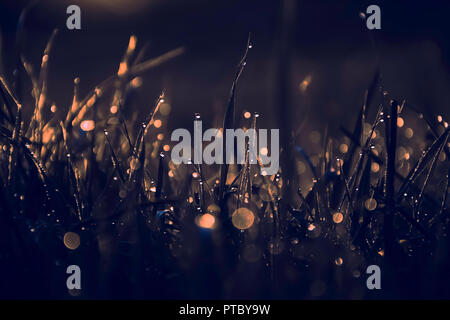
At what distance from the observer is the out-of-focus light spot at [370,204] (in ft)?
2.65

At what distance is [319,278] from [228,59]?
3592 millimetres

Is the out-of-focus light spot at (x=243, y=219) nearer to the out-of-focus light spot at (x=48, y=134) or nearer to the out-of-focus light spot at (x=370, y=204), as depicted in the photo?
the out-of-focus light spot at (x=370, y=204)

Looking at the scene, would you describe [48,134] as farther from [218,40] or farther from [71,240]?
[218,40]

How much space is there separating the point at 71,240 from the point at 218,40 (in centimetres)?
373

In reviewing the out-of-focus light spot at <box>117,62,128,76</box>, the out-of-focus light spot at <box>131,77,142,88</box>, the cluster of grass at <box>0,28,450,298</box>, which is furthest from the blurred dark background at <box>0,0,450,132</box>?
the cluster of grass at <box>0,28,450,298</box>

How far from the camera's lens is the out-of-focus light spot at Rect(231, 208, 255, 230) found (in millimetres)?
788

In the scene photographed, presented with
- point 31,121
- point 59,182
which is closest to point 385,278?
point 59,182

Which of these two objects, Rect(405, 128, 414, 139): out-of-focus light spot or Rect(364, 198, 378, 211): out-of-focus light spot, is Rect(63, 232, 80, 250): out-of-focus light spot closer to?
Rect(364, 198, 378, 211): out-of-focus light spot

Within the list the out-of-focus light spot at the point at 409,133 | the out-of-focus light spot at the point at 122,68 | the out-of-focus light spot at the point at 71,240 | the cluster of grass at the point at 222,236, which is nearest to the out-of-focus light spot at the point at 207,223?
Result: the cluster of grass at the point at 222,236

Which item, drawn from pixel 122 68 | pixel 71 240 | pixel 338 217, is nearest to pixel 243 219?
pixel 338 217

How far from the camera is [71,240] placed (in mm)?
783

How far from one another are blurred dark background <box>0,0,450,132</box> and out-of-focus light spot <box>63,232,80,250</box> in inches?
96.6

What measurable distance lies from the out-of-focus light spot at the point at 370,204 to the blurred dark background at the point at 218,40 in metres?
2.49

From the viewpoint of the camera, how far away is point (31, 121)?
1.07 metres
